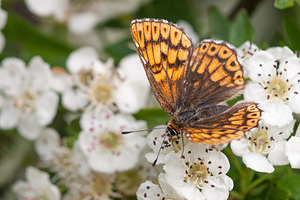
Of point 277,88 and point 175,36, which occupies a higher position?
point 175,36

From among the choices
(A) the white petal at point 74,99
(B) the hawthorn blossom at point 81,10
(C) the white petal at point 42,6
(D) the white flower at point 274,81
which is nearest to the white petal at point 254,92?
(D) the white flower at point 274,81

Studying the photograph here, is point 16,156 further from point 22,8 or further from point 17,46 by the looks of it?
point 22,8

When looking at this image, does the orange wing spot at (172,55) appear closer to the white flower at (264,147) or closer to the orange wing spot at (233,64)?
the orange wing spot at (233,64)

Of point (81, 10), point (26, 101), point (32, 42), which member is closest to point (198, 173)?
point (26, 101)

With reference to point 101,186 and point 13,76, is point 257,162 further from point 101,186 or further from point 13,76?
point 13,76

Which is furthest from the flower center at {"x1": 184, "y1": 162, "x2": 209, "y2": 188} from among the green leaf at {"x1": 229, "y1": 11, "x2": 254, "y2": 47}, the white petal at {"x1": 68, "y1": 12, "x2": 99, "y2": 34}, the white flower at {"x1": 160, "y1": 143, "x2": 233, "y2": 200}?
the white petal at {"x1": 68, "y1": 12, "x2": 99, "y2": 34}

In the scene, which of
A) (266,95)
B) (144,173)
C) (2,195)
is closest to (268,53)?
(266,95)

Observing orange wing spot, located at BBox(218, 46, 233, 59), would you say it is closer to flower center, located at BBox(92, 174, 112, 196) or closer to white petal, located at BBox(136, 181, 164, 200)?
white petal, located at BBox(136, 181, 164, 200)
